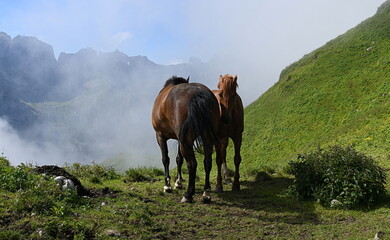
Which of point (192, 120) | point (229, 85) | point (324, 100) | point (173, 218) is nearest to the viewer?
point (173, 218)

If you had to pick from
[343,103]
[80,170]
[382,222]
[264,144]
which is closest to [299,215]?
[382,222]

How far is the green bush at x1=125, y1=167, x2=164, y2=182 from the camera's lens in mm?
12705

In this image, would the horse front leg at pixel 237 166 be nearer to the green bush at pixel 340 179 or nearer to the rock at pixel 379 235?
the green bush at pixel 340 179

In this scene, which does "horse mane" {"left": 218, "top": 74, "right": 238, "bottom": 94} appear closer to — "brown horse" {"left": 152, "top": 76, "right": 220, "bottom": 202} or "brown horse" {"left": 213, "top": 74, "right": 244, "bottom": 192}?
"brown horse" {"left": 213, "top": 74, "right": 244, "bottom": 192}

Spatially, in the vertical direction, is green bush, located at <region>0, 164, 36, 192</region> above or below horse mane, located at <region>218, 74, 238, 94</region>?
below

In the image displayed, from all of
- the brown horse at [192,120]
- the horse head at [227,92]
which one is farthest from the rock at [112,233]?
the horse head at [227,92]

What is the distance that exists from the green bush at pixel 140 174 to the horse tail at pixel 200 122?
541 cm

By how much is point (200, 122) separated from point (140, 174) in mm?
6170

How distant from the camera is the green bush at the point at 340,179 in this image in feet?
24.7


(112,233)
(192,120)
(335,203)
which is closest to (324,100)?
(335,203)

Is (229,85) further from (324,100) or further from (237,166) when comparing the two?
(324,100)

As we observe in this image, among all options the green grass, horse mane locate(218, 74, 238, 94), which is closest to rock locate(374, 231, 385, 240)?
the green grass

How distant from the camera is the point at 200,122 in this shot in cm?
790

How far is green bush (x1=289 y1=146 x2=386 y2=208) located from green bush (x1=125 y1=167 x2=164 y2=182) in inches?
255
